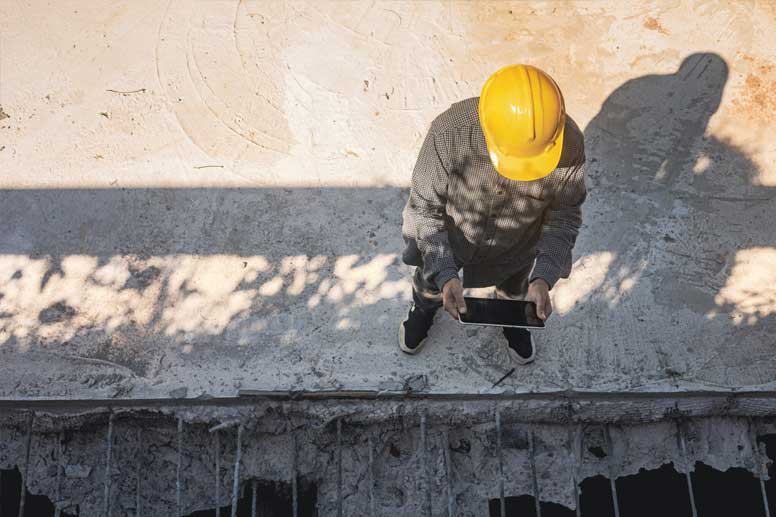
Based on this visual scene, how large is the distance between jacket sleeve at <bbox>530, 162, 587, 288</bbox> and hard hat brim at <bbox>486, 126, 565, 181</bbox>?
214 mm

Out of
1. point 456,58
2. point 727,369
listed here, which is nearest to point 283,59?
point 456,58

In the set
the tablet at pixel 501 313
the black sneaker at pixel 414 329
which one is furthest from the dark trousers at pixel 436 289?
the tablet at pixel 501 313

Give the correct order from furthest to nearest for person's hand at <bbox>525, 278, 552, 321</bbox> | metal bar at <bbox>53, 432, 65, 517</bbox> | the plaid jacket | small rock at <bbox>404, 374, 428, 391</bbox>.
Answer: small rock at <bbox>404, 374, 428, 391</bbox> < metal bar at <bbox>53, 432, 65, 517</bbox> < person's hand at <bbox>525, 278, 552, 321</bbox> < the plaid jacket

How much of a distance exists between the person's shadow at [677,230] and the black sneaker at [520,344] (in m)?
0.48

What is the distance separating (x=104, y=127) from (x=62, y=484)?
8.97 feet

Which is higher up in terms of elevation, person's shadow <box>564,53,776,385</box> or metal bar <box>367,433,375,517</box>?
person's shadow <box>564,53,776,385</box>

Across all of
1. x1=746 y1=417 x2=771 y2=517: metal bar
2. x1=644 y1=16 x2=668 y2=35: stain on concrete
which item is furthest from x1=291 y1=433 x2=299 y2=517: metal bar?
x1=644 y1=16 x2=668 y2=35: stain on concrete

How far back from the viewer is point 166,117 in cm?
515

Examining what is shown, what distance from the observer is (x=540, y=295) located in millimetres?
3379

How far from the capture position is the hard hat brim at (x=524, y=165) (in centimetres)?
295

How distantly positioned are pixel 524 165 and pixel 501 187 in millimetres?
179

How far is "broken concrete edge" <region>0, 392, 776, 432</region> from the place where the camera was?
12.6 feet

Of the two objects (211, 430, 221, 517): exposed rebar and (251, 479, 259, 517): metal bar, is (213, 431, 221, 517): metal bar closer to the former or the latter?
(211, 430, 221, 517): exposed rebar

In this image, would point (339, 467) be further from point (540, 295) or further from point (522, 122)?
point (522, 122)
